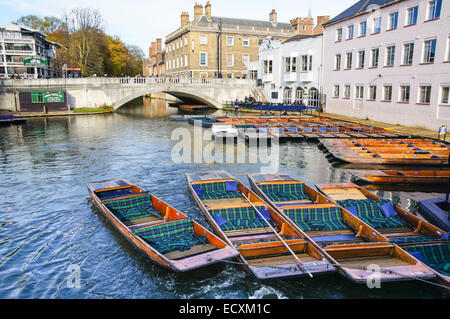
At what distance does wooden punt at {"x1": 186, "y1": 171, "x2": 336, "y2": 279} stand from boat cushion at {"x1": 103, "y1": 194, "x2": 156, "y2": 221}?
1819 millimetres

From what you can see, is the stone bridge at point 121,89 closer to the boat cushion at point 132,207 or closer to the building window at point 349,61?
the building window at point 349,61

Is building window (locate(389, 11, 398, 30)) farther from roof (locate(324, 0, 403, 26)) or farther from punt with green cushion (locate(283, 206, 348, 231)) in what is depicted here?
punt with green cushion (locate(283, 206, 348, 231))

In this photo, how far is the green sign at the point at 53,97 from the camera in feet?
156

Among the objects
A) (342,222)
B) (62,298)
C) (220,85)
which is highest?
(220,85)

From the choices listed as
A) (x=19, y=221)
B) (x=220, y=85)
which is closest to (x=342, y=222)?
(x=19, y=221)

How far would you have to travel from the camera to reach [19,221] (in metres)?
13.7

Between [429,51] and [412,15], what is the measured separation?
13.2ft

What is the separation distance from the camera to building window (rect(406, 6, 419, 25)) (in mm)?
31078

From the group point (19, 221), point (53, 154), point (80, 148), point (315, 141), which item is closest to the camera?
point (19, 221)

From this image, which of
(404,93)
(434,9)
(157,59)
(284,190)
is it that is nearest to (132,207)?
(284,190)

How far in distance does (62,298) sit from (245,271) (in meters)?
4.63

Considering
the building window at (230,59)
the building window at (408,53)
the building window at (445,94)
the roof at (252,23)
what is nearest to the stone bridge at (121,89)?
the building window at (230,59)

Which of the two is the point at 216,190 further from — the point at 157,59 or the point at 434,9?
the point at 157,59
